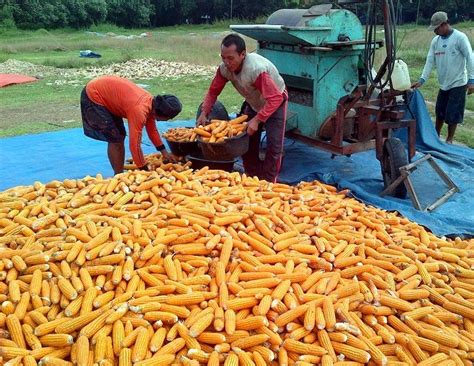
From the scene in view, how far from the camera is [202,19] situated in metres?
52.1

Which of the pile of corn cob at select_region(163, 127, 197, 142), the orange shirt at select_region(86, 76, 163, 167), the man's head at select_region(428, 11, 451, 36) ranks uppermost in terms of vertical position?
the man's head at select_region(428, 11, 451, 36)

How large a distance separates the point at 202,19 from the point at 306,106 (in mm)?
47798

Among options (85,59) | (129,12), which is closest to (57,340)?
(85,59)

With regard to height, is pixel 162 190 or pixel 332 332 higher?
pixel 162 190

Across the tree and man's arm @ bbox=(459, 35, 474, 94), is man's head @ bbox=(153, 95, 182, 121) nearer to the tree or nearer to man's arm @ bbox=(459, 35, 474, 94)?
man's arm @ bbox=(459, 35, 474, 94)

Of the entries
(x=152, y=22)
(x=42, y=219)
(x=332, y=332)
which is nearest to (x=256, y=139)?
(x=42, y=219)

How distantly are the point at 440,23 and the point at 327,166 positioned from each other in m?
3.27

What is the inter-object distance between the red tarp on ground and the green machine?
470 inches

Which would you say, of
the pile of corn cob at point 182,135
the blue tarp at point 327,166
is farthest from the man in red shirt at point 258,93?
the blue tarp at point 327,166

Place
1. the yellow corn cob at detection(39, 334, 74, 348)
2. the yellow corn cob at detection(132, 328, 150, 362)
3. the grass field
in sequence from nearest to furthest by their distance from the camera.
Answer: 1. the yellow corn cob at detection(132, 328, 150, 362)
2. the yellow corn cob at detection(39, 334, 74, 348)
3. the grass field

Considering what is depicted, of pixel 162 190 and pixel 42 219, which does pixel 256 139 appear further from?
pixel 42 219

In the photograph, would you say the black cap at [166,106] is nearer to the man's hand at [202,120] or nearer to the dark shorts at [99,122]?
the dark shorts at [99,122]

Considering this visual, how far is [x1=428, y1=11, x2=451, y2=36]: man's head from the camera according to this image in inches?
327

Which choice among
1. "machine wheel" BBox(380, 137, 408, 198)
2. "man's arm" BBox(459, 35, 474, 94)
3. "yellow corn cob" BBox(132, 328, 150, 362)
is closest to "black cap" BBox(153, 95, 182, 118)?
"machine wheel" BBox(380, 137, 408, 198)
